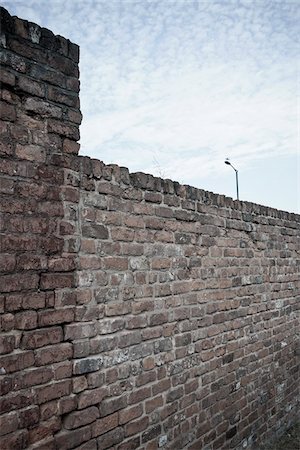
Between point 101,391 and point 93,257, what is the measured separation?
2.84 ft

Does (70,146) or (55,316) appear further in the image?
(70,146)

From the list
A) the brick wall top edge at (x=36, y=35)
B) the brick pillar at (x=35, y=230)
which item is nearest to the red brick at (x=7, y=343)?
the brick pillar at (x=35, y=230)

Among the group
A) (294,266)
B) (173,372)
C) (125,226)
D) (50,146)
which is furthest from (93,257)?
(294,266)

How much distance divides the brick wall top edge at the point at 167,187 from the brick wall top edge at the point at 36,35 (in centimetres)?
66

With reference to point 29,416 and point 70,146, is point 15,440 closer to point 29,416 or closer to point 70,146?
point 29,416

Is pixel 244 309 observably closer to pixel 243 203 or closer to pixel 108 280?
pixel 243 203

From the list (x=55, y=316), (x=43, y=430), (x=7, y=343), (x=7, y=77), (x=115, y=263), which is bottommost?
(x=43, y=430)

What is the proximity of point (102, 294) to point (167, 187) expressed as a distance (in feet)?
3.57

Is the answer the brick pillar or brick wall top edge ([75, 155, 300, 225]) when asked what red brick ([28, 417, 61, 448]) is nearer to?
the brick pillar

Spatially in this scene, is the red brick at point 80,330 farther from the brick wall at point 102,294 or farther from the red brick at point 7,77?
the red brick at point 7,77

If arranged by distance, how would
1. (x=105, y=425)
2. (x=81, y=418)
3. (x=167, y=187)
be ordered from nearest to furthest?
(x=81, y=418) → (x=105, y=425) → (x=167, y=187)

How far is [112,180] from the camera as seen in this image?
271cm

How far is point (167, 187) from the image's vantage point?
3178mm

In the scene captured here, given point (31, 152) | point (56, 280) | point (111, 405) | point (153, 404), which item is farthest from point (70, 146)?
point (153, 404)
